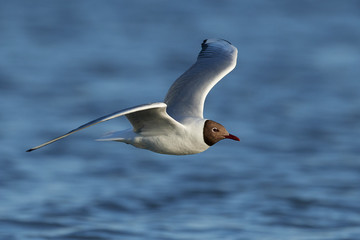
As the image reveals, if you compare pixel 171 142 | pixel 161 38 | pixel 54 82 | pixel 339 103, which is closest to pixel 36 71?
pixel 54 82

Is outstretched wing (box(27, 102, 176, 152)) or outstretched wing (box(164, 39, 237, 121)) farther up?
outstretched wing (box(164, 39, 237, 121))

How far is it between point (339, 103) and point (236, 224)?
22.5 ft

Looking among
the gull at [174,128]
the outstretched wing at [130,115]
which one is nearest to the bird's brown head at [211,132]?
the gull at [174,128]

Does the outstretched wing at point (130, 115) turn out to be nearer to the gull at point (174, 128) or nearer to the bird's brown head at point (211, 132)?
the gull at point (174, 128)

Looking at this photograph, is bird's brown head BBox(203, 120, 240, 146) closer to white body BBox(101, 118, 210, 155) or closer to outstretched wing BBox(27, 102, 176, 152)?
white body BBox(101, 118, 210, 155)

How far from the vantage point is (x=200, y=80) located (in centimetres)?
814

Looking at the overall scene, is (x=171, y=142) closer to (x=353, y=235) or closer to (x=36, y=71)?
(x=353, y=235)

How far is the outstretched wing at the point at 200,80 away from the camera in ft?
25.4

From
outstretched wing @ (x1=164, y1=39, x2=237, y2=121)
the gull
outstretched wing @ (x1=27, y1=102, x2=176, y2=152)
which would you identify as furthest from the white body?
outstretched wing @ (x1=164, y1=39, x2=237, y2=121)

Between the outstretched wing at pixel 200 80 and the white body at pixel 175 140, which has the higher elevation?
the outstretched wing at pixel 200 80

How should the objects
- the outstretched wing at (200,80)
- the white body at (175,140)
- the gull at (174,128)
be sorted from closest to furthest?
the gull at (174,128) → the white body at (175,140) → the outstretched wing at (200,80)

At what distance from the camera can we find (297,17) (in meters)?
22.4

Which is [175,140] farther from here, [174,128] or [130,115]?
[130,115]

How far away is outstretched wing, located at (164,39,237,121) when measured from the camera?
7.75 m
